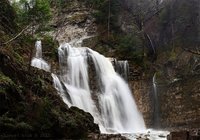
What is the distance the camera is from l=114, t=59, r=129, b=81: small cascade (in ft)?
81.8

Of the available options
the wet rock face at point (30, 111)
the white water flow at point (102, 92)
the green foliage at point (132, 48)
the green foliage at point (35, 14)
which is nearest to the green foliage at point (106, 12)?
the green foliage at point (132, 48)

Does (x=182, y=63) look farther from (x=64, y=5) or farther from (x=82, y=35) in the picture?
(x=64, y=5)

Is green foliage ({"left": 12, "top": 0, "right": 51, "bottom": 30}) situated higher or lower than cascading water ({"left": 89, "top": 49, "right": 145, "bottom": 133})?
higher

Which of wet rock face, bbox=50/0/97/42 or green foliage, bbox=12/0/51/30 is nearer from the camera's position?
green foliage, bbox=12/0/51/30

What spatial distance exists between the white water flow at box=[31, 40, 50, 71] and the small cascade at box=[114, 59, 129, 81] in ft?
16.9

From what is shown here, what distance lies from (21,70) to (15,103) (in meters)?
1.99

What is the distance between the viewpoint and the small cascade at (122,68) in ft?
81.8

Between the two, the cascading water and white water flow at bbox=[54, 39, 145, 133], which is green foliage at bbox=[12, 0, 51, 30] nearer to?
white water flow at bbox=[54, 39, 145, 133]

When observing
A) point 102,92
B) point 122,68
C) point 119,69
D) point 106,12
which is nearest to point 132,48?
point 122,68

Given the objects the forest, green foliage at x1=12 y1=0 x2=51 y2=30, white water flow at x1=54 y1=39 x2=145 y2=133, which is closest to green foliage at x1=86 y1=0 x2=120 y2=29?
the forest

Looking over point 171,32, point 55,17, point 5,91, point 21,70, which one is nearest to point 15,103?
point 5,91

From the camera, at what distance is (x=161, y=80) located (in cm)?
2347

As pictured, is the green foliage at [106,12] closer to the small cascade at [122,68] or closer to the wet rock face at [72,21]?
the wet rock face at [72,21]

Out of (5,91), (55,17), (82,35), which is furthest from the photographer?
(55,17)
